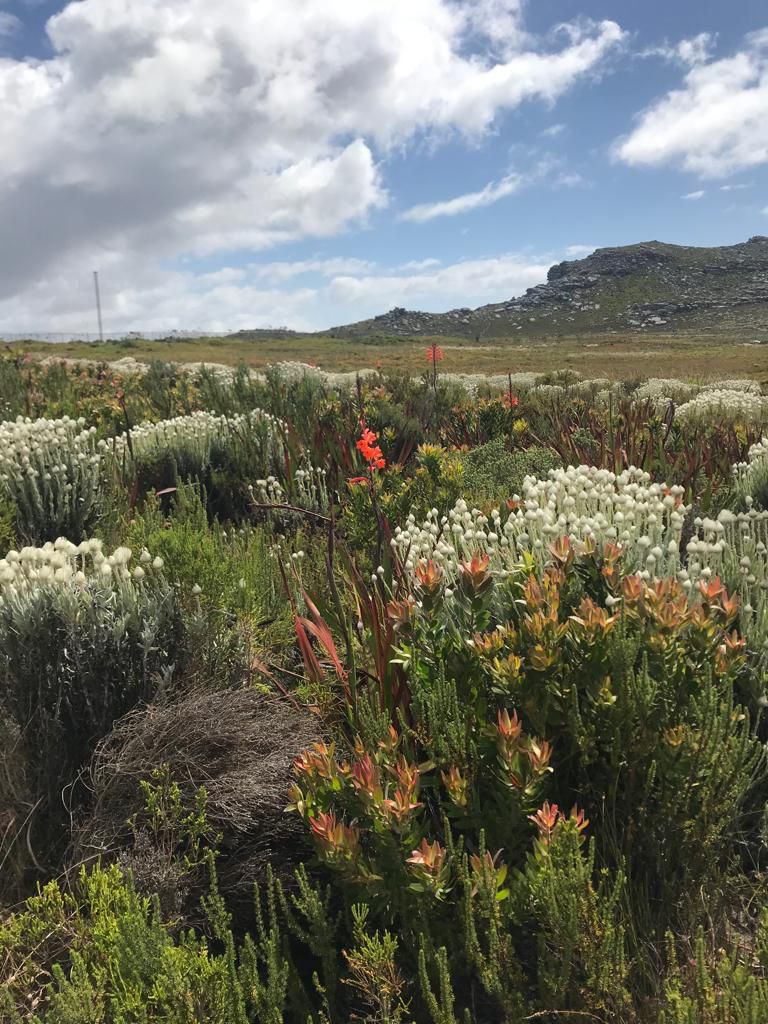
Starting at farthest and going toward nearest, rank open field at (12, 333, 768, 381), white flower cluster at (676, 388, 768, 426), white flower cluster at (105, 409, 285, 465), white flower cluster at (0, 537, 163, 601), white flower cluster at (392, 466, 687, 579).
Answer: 1. open field at (12, 333, 768, 381)
2. white flower cluster at (676, 388, 768, 426)
3. white flower cluster at (105, 409, 285, 465)
4. white flower cluster at (392, 466, 687, 579)
5. white flower cluster at (0, 537, 163, 601)

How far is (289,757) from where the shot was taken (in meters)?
2.49

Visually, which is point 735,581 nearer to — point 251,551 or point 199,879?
point 199,879

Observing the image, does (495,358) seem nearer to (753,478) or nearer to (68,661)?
(753,478)

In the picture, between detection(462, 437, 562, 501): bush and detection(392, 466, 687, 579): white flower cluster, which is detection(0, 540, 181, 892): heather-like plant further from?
detection(462, 437, 562, 501): bush

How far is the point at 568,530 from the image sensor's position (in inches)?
140

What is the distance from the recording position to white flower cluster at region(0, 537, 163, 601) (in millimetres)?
2873

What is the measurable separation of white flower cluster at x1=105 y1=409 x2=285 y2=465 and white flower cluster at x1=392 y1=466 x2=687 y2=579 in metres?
3.67

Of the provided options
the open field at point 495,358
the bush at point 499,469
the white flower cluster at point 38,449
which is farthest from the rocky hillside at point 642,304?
the white flower cluster at point 38,449

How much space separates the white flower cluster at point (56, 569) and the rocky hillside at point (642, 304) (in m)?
145

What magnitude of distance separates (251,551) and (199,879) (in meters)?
2.49

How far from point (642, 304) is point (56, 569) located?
588 feet

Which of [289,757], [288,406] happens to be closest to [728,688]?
[289,757]

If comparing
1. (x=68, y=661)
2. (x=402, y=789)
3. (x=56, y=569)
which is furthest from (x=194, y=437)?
(x=402, y=789)

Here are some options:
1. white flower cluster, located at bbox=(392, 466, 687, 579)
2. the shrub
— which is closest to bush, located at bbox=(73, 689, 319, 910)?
the shrub
